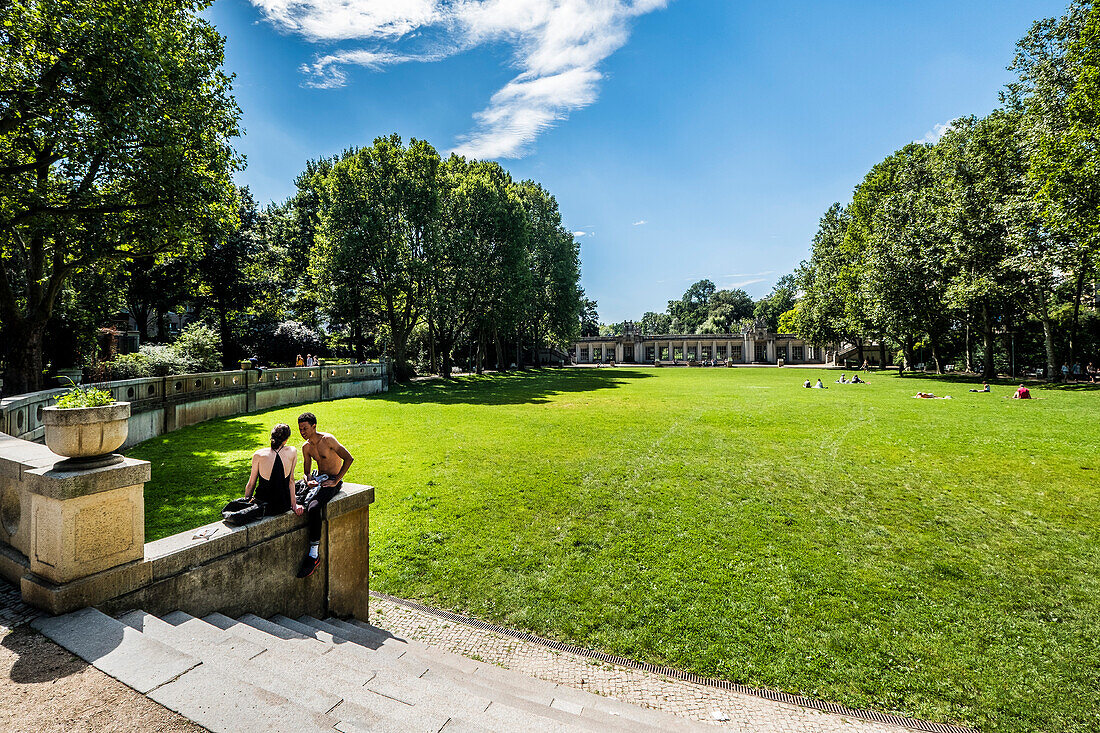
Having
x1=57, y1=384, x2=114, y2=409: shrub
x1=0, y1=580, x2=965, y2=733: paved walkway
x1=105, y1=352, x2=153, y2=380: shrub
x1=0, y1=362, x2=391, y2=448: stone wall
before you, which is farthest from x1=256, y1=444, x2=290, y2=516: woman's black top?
x1=105, y1=352, x2=153, y2=380: shrub

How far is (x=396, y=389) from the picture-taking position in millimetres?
30828

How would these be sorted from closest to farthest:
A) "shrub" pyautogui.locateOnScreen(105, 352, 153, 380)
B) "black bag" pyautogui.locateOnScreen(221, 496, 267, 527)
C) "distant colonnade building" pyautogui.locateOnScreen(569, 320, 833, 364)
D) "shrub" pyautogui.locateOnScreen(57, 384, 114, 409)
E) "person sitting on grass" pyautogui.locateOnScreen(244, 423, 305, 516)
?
"shrub" pyautogui.locateOnScreen(57, 384, 114, 409), "black bag" pyautogui.locateOnScreen(221, 496, 267, 527), "person sitting on grass" pyautogui.locateOnScreen(244, 423, 305, 516), "shrub" pyautogui.locateOnScreen(105, 352, 153, 380), "distant colonnade building" pyautogui.locateOnScreen(569, 320, 833, 364)

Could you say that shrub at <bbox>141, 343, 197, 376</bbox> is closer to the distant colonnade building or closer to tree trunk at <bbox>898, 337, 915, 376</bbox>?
tree trunk at <bbox>898, 337, 915, 376</bbox>

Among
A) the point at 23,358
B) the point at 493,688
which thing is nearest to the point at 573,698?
the point at 493,688

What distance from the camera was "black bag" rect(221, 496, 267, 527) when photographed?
4562 millimetres

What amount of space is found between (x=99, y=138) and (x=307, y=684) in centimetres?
1573

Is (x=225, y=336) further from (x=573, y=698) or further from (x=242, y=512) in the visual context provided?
(x=573, y=698)

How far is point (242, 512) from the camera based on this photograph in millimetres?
4539

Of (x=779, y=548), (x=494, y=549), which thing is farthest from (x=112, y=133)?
(x=779, y=548)

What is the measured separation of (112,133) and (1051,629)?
64.7ft

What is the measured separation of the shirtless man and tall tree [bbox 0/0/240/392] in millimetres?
11924

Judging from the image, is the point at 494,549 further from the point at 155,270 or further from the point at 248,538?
the point at 155,270

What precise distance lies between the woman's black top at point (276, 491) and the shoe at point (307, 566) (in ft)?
1.94

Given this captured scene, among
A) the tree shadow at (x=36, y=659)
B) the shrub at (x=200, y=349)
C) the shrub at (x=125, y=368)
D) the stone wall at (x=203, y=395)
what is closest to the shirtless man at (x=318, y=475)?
the tree shadow at (x=36, y=659)
